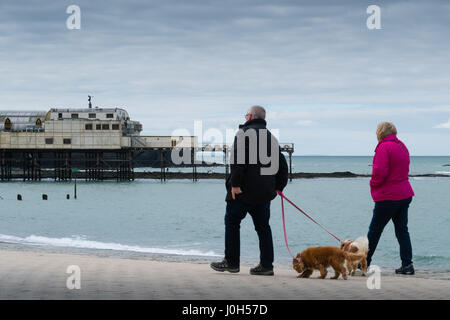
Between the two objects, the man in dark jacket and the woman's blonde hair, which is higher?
the woman's blonde hair

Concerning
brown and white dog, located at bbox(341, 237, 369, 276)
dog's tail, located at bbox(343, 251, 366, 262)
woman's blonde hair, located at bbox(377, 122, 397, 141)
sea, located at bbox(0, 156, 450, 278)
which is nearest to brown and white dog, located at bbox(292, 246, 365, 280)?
dog's tail, located at bbox(343, 251, 366, 262)

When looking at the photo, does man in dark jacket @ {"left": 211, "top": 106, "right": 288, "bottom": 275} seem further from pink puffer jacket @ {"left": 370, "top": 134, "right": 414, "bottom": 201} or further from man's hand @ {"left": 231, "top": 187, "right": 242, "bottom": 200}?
pink puffer jacket @ {"left": 370, "top": 134, "right": 414, "bottom": 201}

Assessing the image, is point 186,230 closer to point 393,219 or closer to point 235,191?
point 393,219

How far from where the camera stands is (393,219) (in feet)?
27.7

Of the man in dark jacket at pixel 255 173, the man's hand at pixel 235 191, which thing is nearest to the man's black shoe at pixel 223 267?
the man in dark jacket at pixel 255 173

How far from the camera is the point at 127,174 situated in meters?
83.8

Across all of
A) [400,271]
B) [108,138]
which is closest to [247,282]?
[400,271]

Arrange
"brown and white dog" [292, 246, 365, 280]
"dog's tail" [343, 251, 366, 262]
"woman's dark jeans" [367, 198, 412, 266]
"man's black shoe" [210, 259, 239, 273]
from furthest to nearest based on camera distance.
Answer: "woman's dark jeans" [367, 198, 412, 266] < "man's black shoe" [210, 259, 239, 273] < "dog's tail" [343, 251, 366, 262] < "brown and white dog" [292, 246, 365, 280]

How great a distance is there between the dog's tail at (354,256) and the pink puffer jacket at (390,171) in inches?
33.0

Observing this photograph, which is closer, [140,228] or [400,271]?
[400,271]

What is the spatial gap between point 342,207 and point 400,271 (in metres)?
37.8

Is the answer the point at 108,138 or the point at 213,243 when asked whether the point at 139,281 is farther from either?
the point at 108,138

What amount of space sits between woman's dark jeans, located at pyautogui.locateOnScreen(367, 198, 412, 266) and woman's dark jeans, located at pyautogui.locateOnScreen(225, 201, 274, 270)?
1.69 meters

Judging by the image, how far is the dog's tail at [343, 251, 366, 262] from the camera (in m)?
7.80
